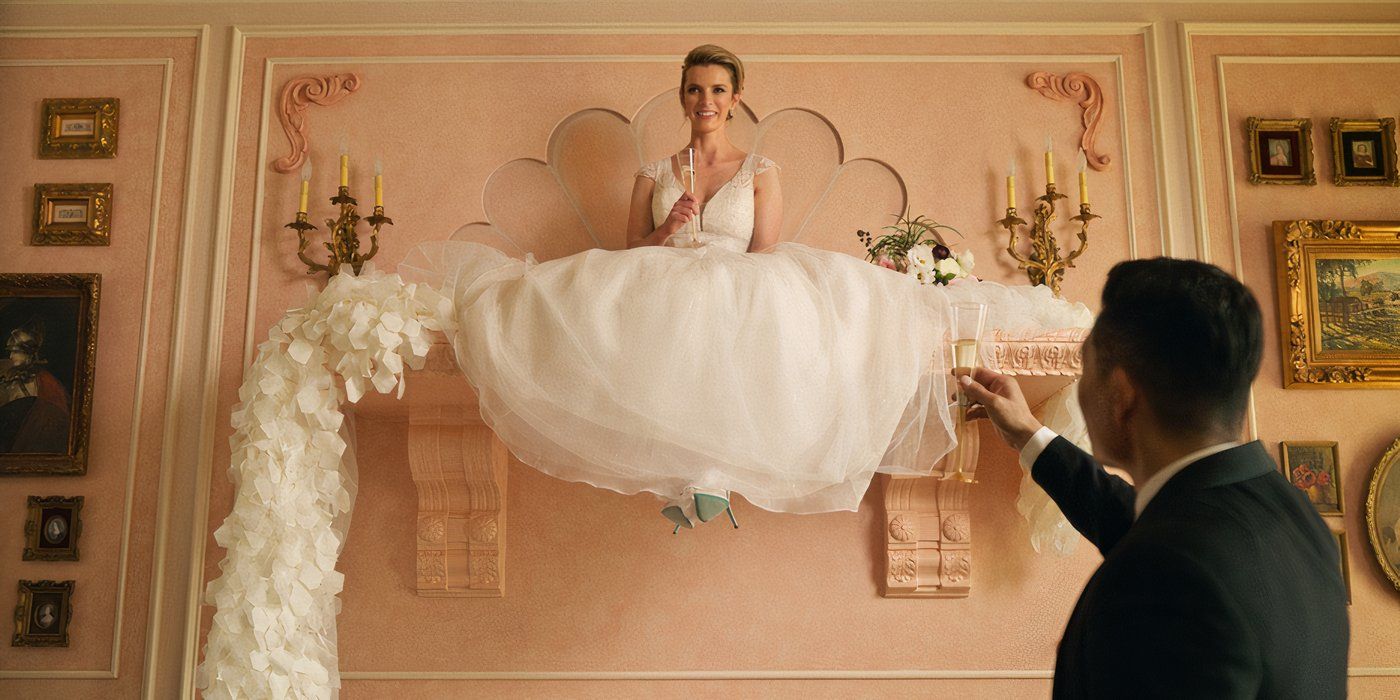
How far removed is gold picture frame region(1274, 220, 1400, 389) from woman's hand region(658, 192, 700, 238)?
6.78ft

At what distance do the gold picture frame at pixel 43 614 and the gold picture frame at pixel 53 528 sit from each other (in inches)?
3.7

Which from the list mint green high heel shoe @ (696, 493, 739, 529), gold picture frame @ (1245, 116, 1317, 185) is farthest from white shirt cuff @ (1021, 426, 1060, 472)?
Result: gold picture frame @ (1245, 116, 1317, 185)

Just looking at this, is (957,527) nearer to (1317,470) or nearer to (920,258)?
(920,258)

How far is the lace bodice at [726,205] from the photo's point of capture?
3.56 m

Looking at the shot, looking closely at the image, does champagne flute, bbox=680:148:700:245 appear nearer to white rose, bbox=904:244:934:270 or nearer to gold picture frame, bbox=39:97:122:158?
white rose, bbox=904:244:934:270

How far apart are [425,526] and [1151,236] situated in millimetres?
2655

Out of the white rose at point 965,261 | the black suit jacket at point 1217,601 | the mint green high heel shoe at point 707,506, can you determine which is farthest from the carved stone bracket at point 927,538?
the black suit jacket at point 1217,601

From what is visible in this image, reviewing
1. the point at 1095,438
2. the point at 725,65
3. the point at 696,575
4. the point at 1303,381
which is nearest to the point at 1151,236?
the point at 1303,381

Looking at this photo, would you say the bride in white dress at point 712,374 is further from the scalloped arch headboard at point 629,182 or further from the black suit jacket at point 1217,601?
the black suit jacket at point 1217,601

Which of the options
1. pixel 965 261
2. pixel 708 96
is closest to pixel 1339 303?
pixel 965 261

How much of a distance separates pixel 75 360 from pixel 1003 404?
122 inches

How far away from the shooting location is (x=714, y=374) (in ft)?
9.21

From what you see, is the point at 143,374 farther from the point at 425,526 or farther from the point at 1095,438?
the point at 1095,438

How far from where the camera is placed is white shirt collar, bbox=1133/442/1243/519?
5.32 ft
